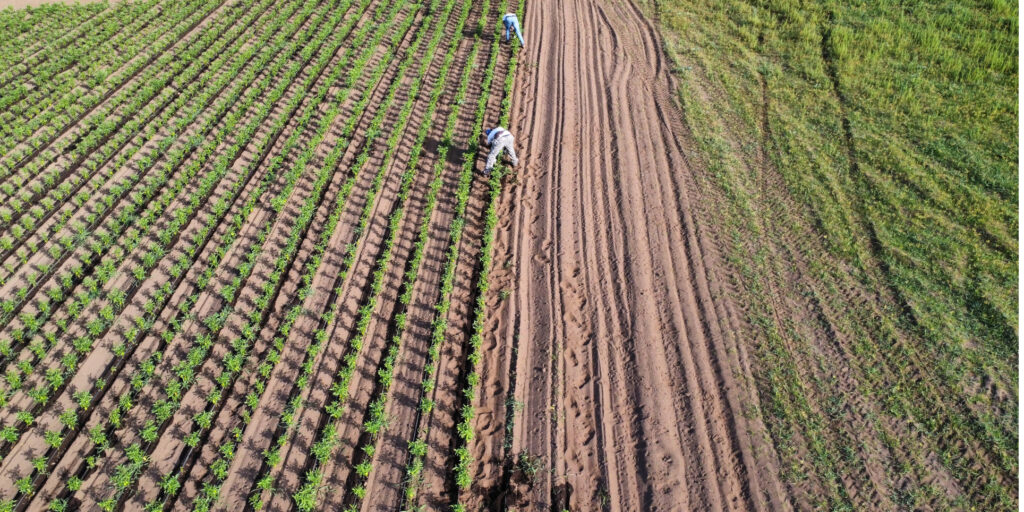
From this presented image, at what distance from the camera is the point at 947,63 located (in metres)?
15.4

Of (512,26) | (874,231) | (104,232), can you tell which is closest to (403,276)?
(104,232)

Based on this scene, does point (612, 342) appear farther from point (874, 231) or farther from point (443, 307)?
point (874, 231)

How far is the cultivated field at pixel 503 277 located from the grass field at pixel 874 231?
6 centimetres

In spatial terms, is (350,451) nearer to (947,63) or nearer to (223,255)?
(223,255)

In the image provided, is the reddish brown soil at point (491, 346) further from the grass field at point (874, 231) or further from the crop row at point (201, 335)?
the grass field at point (874, 231)

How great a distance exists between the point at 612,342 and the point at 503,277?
236cm

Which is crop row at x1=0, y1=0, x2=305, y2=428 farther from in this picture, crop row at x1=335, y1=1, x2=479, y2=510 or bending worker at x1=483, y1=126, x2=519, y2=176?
bending worker at x1=483, y1=126, x2=519, y2=176

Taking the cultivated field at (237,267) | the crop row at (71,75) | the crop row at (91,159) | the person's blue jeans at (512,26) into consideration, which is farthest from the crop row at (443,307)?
the crop row at (71,75)

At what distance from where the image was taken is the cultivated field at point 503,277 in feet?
24.2

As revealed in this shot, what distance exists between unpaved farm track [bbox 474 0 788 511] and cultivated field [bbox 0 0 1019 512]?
5 centimetres

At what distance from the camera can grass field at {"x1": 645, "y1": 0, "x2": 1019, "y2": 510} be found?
7609 mm

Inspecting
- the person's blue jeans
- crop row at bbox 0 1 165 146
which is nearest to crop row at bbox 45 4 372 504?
crop row at bbox 0 1 165 146

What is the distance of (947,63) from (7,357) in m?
23.0

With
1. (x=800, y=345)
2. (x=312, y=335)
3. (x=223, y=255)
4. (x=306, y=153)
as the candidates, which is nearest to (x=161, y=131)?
(x=306, y=153)
